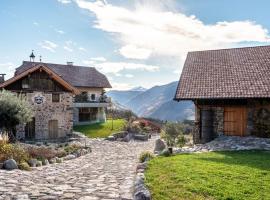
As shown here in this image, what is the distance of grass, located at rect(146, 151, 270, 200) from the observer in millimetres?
10422

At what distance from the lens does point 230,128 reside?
981 inches

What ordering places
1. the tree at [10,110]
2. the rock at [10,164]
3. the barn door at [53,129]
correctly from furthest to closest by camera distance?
the barn door at [53,129] → the tree at [10,110] → the rock at [10,164]

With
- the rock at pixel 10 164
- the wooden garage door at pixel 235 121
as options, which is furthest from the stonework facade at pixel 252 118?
the rock at pixel 10 164

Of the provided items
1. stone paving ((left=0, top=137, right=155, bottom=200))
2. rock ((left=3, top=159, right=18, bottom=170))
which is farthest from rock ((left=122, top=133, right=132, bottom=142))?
rock ((left=3, top=159, right=18, bottom=170))

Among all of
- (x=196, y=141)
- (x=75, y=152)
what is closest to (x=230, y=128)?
(x=196, y=141)

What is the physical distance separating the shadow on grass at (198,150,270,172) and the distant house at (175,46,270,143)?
197 inches

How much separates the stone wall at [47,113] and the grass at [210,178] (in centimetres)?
1895

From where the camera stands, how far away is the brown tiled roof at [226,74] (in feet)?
80.1

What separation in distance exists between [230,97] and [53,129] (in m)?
16.9

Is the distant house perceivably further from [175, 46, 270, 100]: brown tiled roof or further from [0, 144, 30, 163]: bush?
[0, 144, 30, 163]: bush

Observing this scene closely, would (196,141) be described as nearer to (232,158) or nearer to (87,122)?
(232,158)

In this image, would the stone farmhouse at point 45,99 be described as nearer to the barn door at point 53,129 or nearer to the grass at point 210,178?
the barn door at point 53,129

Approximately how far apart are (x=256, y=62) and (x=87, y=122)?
24.1 metres

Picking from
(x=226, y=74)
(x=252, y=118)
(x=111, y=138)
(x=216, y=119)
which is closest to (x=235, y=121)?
(x=252, y=118)
